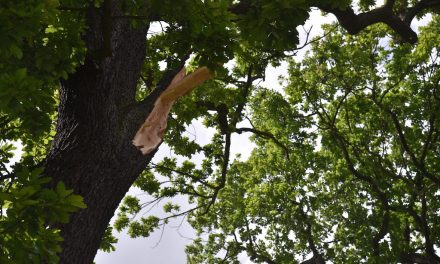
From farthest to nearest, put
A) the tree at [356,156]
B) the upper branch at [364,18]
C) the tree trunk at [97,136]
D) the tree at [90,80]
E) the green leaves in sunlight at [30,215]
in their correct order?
the tree at [356,156] < the upper branch at [364,18] < the tree trunk at [97,136] < the tree at [90,80] < the green leaves in sunlight at [30,215]

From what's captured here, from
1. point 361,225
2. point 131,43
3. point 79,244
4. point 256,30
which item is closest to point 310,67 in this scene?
point 361,225

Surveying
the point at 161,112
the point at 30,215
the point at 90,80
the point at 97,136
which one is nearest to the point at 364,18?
the point at 161,112

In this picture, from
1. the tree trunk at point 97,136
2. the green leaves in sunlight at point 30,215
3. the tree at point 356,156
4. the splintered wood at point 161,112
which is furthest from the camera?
the tree at point 356,156

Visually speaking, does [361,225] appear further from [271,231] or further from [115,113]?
[115,113]

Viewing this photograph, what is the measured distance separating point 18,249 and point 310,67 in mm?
11941

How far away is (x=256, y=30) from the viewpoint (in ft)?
11.9

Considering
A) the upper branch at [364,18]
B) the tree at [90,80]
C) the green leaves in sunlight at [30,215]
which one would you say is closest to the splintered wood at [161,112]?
the tree at [90,80]

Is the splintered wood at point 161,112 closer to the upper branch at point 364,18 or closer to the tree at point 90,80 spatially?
the tree at point 90,80

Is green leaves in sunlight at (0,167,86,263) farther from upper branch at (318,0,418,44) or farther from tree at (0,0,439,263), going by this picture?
upper branch at (318,0,418,44)

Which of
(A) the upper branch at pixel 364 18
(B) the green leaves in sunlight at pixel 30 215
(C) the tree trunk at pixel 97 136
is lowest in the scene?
(B) the green leaves in sunlight at pixel 30 215

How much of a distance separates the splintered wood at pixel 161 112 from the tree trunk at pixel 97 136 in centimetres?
8

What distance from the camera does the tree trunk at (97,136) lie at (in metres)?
3.68

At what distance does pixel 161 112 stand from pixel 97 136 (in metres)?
0.94

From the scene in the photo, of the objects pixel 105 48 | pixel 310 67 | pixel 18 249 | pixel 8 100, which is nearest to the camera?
pixel 18 249
